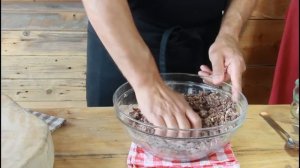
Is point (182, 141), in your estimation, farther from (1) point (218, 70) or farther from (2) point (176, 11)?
(2) point (176, 11)

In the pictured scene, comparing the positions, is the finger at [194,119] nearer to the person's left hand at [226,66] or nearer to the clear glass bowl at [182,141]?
the clear glass bowl at [182,141]

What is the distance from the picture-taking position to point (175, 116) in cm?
67

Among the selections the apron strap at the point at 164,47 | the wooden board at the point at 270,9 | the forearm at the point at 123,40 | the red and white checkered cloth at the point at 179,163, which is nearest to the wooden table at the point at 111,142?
the red and white checkered cloth at the point at 179,163

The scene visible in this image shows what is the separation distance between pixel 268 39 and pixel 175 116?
1.15 metres

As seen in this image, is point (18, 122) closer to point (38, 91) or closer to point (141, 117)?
point (141, 117)

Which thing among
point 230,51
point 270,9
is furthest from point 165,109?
point 270,9

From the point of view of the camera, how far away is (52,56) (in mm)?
2066

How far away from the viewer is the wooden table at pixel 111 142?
0.71 meters

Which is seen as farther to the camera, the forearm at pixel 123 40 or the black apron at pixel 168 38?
the black apron at pixel 168 38

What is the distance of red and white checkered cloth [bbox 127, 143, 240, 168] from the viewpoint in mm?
683

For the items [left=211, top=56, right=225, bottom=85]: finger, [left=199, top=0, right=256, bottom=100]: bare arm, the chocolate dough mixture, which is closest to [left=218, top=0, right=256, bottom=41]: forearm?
[left=199, top=0, right=256, bottom=100]: bare arm

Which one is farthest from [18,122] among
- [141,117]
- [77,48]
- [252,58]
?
[77,48]

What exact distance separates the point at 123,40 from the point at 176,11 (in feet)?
1.03

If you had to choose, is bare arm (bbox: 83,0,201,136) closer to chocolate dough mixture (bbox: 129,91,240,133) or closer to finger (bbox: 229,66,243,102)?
chocolate dough mixture (bbox: 129,91,240,133)
